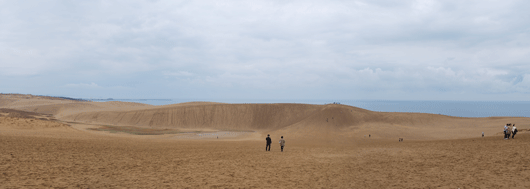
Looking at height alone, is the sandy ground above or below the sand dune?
below

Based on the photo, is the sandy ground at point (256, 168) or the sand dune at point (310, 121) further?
the sand dune at point (310, 121)

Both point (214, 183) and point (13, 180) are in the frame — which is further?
point (214, 183)

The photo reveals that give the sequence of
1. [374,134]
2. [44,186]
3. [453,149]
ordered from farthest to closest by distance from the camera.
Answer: [374,134]
[453,149]
[44,186]

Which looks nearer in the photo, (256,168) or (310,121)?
(256,168)

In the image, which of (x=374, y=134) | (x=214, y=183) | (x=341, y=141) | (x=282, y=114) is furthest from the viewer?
(x=282, y=114)

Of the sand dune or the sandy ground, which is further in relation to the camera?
the sand dune

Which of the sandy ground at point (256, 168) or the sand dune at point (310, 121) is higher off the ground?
the sand dune at point (310, 121)

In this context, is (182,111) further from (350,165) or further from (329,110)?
(350,165)

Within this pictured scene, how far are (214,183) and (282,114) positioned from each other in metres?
46.3

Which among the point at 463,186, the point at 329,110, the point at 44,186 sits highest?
the point at 329,110

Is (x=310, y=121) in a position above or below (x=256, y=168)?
above

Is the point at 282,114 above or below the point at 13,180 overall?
above

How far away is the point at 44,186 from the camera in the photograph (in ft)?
35.4

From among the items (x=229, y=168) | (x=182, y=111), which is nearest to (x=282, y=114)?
(x=182, y=111)
